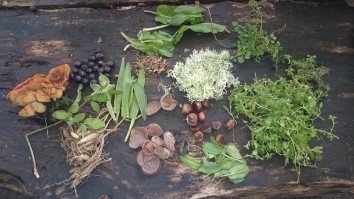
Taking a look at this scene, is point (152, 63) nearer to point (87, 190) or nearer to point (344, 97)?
point (87, 190)

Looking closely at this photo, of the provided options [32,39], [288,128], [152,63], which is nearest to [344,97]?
[288,128]

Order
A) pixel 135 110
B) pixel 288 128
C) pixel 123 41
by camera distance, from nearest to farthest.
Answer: pixel 288 128
pixel 135 110
pixel 123 41

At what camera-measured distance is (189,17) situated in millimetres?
3764

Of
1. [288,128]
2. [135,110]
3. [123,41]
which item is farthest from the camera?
[123,41]

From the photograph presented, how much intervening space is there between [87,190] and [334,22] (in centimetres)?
247

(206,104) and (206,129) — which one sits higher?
(206,104)

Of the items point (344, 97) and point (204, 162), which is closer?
point (204, 162)

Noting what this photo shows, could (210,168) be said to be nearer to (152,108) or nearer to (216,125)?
(216,125)

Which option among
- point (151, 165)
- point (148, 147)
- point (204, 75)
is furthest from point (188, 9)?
point (151, 165)

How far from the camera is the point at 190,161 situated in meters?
3.37

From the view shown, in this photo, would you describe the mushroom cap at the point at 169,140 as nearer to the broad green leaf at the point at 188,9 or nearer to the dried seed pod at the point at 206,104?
the dried seed pod at the point at 206,104

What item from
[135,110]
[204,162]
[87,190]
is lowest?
[87,190]

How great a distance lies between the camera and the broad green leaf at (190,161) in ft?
11.0

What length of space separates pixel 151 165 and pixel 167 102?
0.52 m
